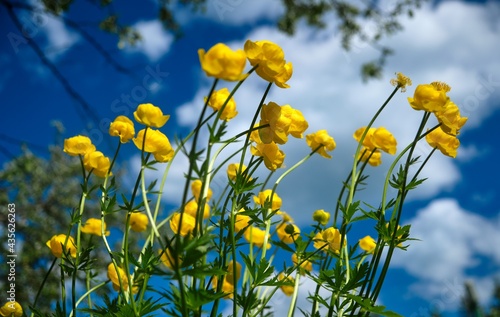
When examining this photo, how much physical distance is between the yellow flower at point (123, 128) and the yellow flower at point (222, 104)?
20 centimetres

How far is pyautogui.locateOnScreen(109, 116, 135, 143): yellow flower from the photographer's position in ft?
3.25

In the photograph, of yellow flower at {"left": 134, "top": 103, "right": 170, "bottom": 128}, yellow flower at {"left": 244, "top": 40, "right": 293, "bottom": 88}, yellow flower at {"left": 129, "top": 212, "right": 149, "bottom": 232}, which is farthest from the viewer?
yellow flower at {"left": 129, "top": 212, "right": 149, "bottom": 232}

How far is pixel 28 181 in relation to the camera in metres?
7.56

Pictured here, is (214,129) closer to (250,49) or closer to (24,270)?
(250,49)

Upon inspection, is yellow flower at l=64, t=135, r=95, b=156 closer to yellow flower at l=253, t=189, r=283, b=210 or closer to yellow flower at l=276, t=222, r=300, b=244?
yellow flower at l=253, t=189, r=283, b=210

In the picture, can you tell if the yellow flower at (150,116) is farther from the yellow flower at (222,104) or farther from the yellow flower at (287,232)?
the yellow flower at (287,232)

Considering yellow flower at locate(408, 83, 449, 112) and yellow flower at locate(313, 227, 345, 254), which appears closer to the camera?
yellow flower at locate(408, 83, 449, 112)

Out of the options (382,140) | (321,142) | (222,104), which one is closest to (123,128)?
(222,104)

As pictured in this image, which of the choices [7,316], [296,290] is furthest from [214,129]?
[7,316]

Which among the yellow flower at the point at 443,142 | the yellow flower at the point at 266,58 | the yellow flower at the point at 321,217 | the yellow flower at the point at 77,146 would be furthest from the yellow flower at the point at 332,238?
the yellow flower at the point at 77,146

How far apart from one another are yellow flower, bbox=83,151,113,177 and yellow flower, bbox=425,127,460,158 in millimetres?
662

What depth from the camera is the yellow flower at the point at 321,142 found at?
1.12 metres

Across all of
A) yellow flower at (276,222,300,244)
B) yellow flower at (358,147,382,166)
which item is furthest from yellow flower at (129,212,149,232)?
yellow flower at (358,147,382,166)

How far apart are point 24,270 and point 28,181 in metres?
1.58
